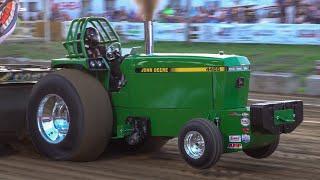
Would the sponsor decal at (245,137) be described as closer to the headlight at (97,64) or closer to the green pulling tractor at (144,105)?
the green pulling tractor at (144,105)

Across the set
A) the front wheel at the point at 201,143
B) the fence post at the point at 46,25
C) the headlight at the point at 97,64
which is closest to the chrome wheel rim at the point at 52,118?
the headlight at the point at 97,64

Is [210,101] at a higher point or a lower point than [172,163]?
higher

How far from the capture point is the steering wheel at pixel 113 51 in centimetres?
630

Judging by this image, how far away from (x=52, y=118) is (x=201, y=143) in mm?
1672

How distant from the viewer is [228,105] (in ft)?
18.5

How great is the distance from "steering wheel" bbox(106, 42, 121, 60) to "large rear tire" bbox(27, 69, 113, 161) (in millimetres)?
335

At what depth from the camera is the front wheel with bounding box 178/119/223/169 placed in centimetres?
530

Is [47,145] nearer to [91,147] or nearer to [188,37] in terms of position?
[91,147]

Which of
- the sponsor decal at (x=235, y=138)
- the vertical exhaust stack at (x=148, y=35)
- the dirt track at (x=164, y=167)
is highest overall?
the vertical exhaust stack at (x=148, y=35)

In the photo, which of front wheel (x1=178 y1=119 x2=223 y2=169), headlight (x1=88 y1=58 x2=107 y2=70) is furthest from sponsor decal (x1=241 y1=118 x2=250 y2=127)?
headlight (x1=88 y1=58 x2=107 y2=70)

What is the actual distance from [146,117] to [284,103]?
1.30m

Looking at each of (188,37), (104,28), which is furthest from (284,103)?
(188,37)

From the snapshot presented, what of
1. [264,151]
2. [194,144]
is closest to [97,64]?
[194,144]

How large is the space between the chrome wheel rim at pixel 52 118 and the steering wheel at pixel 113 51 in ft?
2.14
